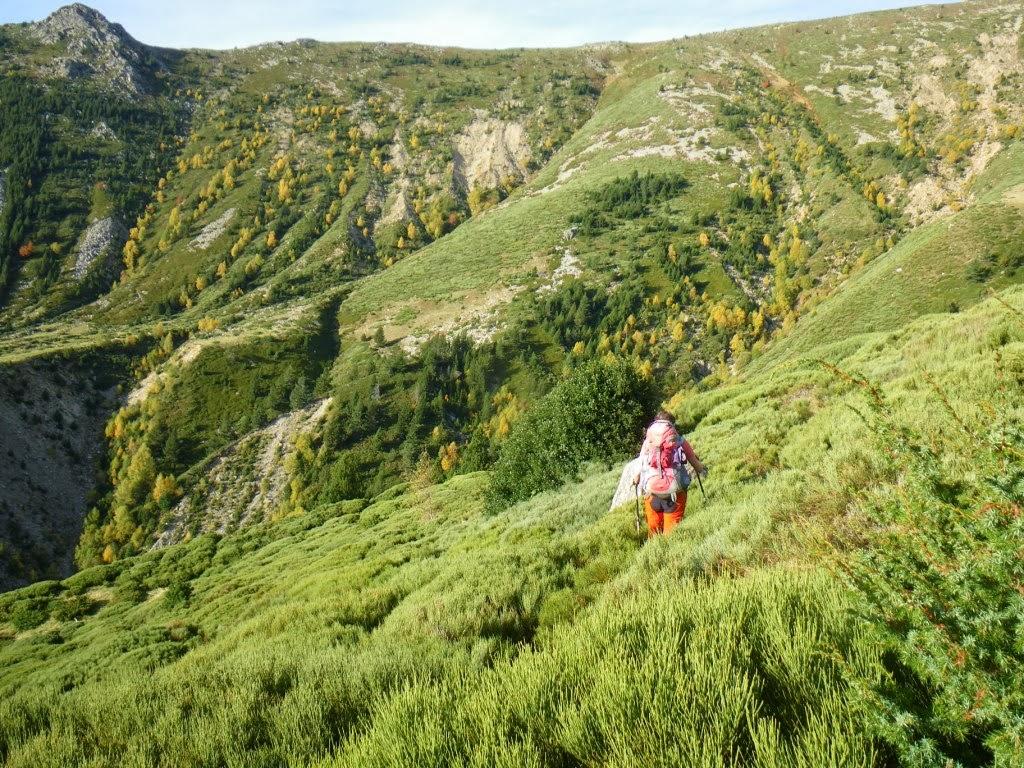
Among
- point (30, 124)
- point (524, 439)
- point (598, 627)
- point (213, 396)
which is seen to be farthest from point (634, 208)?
point (30, 124)

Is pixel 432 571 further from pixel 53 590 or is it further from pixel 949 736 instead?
pixel 53 590

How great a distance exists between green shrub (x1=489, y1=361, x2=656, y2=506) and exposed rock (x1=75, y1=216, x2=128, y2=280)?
591 feet

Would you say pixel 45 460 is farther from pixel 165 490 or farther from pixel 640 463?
pixel 640 463

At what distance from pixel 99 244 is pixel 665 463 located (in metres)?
204

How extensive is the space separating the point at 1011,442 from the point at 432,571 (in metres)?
11.3

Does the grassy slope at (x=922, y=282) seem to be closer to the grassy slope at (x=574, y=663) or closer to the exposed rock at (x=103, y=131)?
the grassy slope at (x=574, y=663)

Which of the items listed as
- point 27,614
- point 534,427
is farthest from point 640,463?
point 27,614

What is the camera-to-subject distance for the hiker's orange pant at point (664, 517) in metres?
9.02

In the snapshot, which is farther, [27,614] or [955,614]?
[27,614]

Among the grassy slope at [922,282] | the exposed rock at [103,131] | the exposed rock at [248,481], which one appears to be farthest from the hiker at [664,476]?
the exposed rock at [103,131]

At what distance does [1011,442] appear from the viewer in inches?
106

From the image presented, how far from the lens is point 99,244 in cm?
15738

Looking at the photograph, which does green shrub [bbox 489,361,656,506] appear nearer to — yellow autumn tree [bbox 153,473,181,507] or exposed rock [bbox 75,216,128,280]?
yellow autumn tree [bbox 153,473,181,507]

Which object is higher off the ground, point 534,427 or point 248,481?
point 534,427
